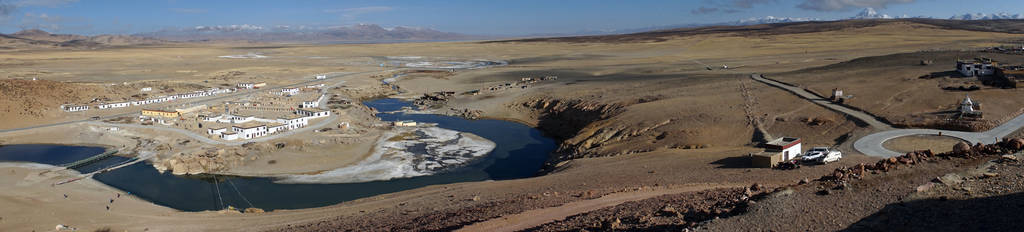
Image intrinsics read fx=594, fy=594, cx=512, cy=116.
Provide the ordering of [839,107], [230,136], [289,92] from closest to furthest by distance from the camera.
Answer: [839,107], [230,136], [289,92]

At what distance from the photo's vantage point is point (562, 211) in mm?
16141

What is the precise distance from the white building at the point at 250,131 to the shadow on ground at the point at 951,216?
3944 centimetres

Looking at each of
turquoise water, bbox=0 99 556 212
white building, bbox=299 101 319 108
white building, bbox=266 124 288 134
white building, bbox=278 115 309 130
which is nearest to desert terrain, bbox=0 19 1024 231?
turquoise water, bbox=0 99 556 212

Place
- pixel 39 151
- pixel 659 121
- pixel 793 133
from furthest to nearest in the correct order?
pixel 39 151 → pixel 659 121 → pixel 793 133

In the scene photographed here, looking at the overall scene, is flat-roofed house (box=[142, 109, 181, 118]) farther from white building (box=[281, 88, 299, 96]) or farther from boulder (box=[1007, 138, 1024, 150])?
boulder (box=[1007, 138, 1024, 150])

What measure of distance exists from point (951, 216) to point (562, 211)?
8645mm

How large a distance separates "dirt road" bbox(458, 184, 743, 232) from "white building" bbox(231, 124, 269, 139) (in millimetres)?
31212

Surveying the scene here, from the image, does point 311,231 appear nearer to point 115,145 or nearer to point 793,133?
point 793,133

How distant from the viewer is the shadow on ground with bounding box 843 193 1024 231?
31.2ft

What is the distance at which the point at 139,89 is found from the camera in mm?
73562

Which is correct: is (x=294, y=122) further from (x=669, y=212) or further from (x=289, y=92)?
(x=669, y=212)

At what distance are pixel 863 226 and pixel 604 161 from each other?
17968 mm

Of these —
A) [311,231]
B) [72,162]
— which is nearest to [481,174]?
[311,231]

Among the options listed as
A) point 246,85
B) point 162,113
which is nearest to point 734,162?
point 162,113
